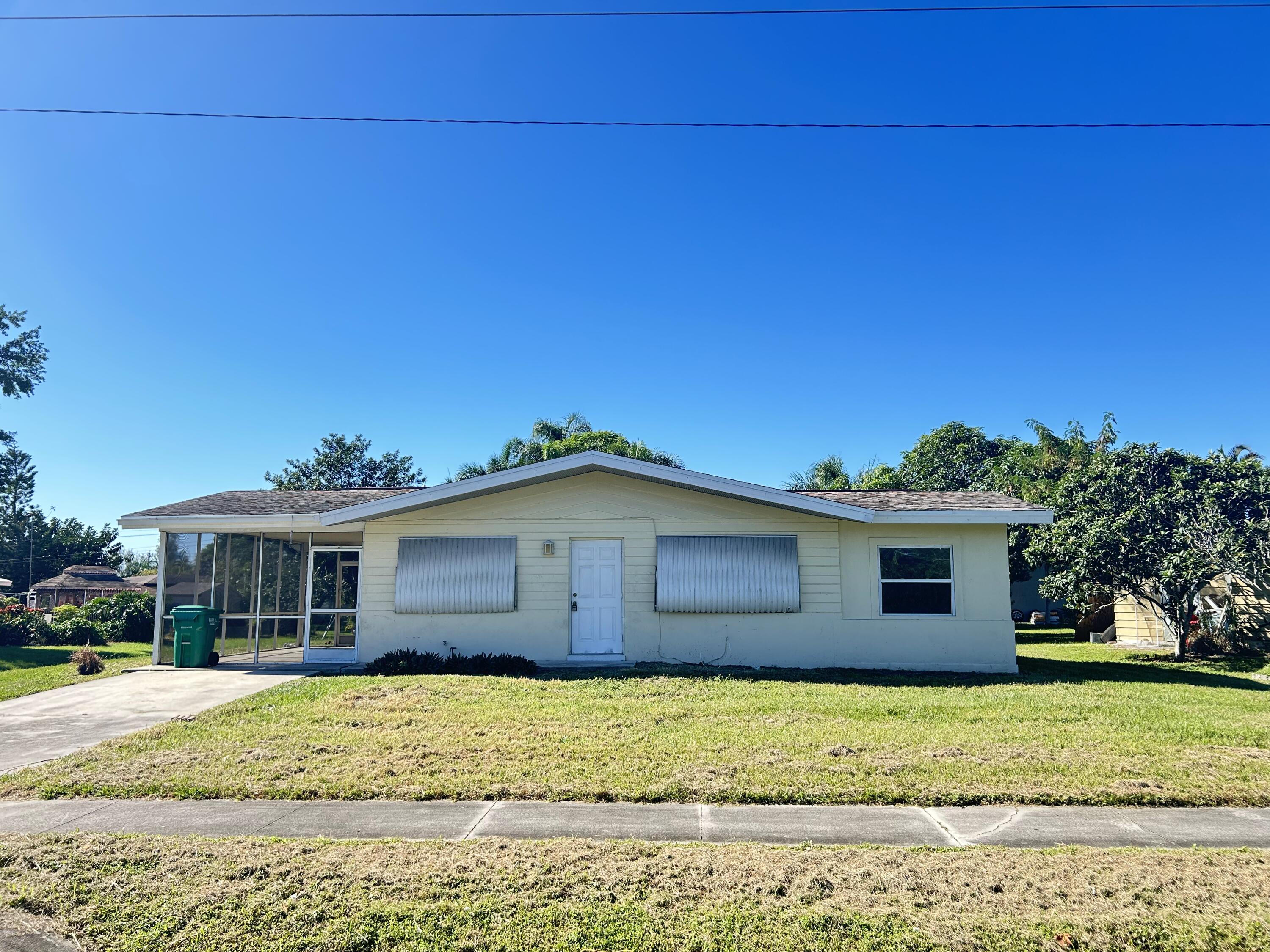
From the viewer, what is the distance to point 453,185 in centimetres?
1467

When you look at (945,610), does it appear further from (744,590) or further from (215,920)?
(215,920)

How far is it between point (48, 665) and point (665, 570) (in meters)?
13.0

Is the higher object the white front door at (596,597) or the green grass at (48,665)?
the white front door at (596,597)

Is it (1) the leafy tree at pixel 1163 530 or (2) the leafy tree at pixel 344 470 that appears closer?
(1) the leafy tree at pixel 1163 530

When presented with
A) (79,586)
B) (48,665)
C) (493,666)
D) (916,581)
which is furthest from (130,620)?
(79,586)

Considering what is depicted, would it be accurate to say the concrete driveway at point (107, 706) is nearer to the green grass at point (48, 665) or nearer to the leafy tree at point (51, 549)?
the green grass at point (48, 665)

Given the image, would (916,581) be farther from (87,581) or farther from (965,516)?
(87,581)

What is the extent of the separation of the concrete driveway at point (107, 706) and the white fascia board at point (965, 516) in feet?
32.7

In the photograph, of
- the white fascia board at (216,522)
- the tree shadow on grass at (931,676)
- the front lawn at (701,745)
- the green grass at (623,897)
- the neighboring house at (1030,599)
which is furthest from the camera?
Answer: the neighboring house at (1030,599)

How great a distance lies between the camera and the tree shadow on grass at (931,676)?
11.9 meters

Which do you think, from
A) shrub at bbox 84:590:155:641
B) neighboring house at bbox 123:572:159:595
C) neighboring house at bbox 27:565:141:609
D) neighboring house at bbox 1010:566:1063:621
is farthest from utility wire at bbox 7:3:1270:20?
neighboring house at bbox 27:565:141:609

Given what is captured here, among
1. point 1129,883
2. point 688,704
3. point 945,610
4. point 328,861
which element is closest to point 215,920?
point 328,861

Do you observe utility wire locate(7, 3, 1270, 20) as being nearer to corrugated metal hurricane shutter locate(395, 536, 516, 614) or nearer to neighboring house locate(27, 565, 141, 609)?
corrugated metal hurricane shutter locate(395, 536, 516, 614)

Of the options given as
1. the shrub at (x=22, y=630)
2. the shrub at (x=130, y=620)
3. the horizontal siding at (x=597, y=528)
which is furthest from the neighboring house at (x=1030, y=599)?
the shrub at (x=22, y=630)
